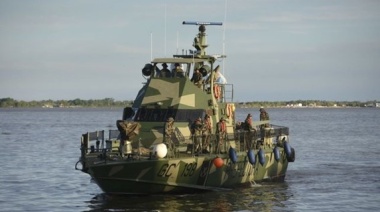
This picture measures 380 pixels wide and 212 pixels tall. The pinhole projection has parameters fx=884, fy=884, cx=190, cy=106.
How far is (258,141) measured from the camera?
108 feet

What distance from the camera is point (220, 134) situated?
2919cm

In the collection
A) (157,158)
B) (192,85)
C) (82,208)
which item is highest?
(192,85)

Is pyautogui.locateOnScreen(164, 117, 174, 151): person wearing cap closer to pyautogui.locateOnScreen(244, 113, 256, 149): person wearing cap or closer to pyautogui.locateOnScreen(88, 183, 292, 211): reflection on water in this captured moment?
pyautogui.locateOnScreen(88, 183, 292, 211): reflection on water

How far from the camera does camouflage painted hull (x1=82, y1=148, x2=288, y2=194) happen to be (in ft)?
87.0

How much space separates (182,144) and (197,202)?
1922 mm

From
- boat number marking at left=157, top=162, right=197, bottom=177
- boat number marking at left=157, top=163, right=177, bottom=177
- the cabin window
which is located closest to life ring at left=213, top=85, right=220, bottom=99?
the cabin window

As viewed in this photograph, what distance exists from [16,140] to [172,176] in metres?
43.2

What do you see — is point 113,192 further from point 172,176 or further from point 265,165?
point 265,165

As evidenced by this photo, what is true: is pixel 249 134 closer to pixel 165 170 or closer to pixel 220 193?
pixel 220 193

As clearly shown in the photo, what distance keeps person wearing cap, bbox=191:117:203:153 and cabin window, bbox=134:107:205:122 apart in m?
1.18

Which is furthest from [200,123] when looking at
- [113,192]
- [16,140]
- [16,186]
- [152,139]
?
[16,140]

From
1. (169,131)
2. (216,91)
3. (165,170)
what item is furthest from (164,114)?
(165,170)

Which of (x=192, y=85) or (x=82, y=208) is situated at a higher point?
(x=192, y=85)

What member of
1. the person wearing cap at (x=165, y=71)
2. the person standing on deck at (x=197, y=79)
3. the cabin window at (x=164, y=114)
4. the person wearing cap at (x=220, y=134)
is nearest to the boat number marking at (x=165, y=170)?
the person wearing cap at (x=220, y=134)
